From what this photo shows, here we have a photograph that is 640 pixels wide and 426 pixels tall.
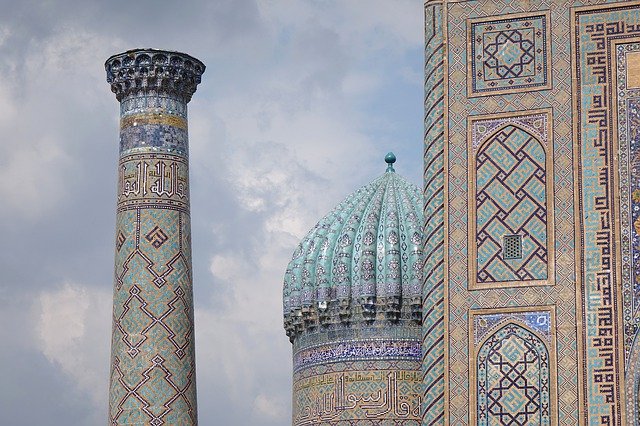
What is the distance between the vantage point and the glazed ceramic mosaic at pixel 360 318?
607 inches

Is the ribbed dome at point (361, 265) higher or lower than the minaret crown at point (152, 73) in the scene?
lower

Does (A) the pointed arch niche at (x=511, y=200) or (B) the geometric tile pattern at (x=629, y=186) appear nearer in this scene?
(B) the geometric tile pattern at (x=629, y=186)

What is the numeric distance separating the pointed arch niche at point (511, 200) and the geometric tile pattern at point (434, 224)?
0.22m

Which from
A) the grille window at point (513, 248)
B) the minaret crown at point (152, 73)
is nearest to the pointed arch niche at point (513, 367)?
the grille window at point (513, 248)

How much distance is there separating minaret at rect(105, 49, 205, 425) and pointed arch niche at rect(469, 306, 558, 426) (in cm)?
295

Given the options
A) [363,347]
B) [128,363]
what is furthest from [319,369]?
[128,363]

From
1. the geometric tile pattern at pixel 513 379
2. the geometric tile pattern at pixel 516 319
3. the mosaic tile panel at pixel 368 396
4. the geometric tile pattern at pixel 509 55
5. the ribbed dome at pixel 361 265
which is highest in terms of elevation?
the geometric tile pattern at pixel 509 55

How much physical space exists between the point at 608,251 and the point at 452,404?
1447 mm

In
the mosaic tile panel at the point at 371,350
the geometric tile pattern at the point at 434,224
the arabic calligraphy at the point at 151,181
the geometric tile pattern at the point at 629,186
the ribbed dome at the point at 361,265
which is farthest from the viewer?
the ribbed dome at the point at 361,265

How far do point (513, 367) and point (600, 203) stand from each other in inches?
49.1

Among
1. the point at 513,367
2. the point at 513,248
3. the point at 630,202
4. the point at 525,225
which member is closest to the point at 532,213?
the point at 525,225

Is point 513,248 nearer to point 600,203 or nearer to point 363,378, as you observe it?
point 600,203

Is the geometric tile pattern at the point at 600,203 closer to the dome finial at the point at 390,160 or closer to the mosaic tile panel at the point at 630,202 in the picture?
the mosaic tile panel at the point at 630,202

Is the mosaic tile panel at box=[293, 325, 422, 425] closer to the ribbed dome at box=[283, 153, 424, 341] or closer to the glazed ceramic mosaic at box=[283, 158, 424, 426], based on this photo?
the glazed ceramic mosaic at box=[283, 158, 424, 426]
